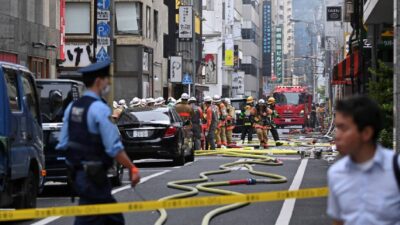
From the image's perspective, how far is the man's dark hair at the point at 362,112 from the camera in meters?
5.20

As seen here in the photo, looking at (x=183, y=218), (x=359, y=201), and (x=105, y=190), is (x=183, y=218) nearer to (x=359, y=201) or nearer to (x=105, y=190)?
(x=105, y=190)

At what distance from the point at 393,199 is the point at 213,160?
21674 mm

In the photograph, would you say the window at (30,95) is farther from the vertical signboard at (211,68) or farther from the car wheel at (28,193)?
the vertical signboard at (211,68)

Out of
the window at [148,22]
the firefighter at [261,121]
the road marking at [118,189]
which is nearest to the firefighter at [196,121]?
the firefighter at [261,121]

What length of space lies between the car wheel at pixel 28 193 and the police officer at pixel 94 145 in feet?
16.0

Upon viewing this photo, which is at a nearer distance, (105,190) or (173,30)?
(105,190)

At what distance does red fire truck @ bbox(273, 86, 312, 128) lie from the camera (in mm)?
67756

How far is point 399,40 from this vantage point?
1469 centimetres

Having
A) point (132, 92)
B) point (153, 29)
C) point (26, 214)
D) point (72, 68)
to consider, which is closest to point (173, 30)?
point (153, 29)

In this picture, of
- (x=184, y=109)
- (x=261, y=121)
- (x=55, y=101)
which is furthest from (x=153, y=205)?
(x=261, y=121)

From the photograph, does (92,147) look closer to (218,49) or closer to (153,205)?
(153,205)

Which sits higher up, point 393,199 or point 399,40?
point 399,40

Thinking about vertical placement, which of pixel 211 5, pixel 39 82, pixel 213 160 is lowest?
pixel 213 160

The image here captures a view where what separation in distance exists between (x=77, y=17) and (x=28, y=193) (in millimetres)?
38164
